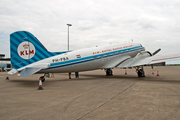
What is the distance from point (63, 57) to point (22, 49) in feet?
12.9

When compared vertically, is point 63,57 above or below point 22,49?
below

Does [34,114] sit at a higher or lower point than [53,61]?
lower

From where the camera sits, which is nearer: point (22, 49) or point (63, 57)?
point (22, 49)

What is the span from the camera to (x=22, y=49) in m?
13.0

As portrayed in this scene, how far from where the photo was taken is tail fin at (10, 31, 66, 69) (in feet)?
42.2

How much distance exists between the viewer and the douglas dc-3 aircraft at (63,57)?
12.9 m

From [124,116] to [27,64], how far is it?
10.8m

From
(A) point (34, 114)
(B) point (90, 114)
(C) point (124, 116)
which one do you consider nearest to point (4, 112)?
(A) point (34, 114)

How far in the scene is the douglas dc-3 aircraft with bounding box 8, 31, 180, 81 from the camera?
12883 millimetres

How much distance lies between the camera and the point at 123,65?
17.4 meters

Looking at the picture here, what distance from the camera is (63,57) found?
1466 centimetres

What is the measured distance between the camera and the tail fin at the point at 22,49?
42.2ft

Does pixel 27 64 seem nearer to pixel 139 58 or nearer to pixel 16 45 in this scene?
pixel 16 45

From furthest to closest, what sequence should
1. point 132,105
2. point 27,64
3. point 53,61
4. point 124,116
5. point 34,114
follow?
point 53,61, point 27,64, point 132,105, point 34,114, point 124,116
